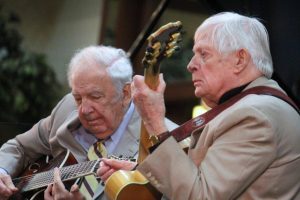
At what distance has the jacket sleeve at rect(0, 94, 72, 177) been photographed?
2.99m

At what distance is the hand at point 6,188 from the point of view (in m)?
2.83

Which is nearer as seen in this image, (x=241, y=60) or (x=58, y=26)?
(x=241, y=60)

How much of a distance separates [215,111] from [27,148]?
53.9 inches

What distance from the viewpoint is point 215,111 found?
1959 mm

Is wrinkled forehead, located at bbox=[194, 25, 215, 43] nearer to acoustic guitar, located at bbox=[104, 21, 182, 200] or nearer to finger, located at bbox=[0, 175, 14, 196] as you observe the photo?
acoustic guitar, located at bbox=[104, 21, 182, 200]

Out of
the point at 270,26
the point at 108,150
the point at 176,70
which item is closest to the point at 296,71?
the point at 270,26

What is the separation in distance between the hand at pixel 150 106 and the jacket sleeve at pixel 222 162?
0.09 meters

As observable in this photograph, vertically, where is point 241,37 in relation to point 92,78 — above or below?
above

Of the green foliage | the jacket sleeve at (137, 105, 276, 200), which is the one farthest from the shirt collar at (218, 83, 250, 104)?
the green foliage

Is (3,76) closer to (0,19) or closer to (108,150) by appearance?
(0,19)

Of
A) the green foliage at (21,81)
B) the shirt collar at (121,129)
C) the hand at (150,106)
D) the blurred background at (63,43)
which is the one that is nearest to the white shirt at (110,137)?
the shirt collar at (121,129)

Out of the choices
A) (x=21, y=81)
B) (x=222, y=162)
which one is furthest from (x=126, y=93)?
(x=21, y=81)

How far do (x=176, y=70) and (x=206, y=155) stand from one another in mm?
4464

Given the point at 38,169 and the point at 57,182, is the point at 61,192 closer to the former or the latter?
the point at 57,182
